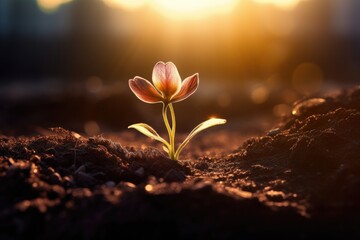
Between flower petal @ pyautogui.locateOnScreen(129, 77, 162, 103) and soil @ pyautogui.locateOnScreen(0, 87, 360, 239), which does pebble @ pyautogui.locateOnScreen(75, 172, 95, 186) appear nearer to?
soil @ pyautogui.locateOnScreen(0, 87, 360, 239)

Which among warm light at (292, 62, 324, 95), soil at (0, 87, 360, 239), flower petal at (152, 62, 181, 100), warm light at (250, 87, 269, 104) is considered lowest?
soil at (0, 87, 360, 239)

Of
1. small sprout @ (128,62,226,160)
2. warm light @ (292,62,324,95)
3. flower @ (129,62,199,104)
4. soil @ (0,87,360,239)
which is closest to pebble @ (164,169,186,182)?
soil @ (0,87,360,239)

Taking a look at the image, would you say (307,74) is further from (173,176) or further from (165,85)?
(173,176)

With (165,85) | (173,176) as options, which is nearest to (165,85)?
(165,85)

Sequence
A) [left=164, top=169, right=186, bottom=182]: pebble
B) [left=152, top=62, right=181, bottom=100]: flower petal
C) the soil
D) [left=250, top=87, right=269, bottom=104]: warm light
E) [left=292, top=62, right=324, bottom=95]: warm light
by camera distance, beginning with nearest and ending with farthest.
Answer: the soil
[left=164, top=169, right=186, bottom=182]: pebble
[left=152, top=62, right=181, bottom=100]: flower petal
[left=250, top=87, right=269, bottom=104]: warm light
[left=292, top=62, right=324, bottom=95]: warm light

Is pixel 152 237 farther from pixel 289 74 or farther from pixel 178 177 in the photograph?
pixel 289 74

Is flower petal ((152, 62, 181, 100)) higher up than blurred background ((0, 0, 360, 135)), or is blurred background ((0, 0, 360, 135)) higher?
blurred background ((0, 0, 360, 135))
